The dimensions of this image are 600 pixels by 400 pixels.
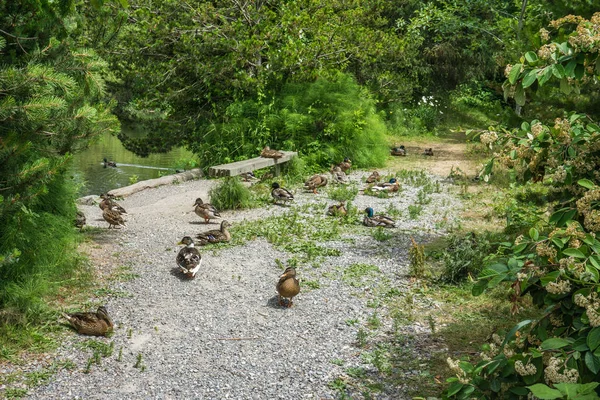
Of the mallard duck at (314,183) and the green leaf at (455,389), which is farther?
the mallard duck at (314,183)

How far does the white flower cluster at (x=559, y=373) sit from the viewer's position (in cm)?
302

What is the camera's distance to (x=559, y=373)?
10.4ft

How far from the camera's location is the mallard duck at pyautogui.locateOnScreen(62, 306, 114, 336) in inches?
252

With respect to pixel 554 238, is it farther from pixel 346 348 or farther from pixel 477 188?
pixel 477 188

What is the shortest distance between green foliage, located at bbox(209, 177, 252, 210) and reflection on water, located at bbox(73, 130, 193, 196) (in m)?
7.53

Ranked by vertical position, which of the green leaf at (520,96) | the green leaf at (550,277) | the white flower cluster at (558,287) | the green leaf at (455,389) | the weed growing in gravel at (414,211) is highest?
the green leaf at (520,96)

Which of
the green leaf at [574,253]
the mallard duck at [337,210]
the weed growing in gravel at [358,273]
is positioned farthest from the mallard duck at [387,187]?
the green leaf at [574,253]

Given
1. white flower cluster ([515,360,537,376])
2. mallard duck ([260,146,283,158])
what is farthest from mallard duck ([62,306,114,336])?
mallard duck ([260,146,283,158])

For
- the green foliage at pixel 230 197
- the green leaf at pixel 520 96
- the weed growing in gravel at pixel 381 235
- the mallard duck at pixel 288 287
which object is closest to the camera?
the green leaf at pixel 520 96

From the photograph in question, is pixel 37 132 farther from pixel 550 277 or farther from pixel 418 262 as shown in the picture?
pixel 550 277

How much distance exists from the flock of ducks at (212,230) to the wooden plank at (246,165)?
0.73ft

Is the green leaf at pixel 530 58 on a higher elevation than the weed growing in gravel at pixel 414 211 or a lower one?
higher

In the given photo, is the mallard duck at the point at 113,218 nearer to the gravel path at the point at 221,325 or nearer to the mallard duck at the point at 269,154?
the gravel path at the point at 221,325

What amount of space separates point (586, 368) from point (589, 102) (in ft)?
18.8
